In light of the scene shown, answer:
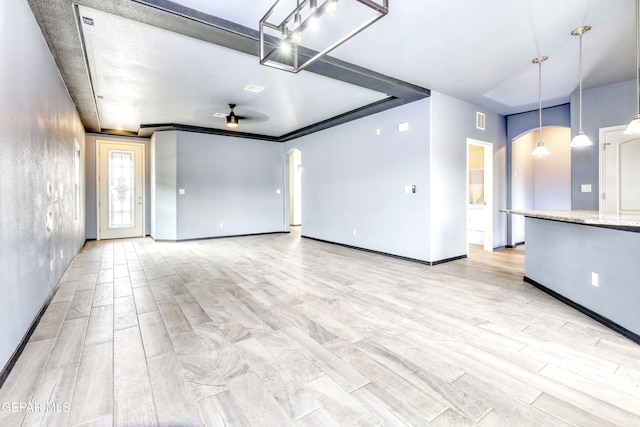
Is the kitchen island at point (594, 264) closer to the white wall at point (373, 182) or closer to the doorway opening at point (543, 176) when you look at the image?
the white wall at point (373, 182)

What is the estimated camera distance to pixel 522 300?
3232 millimetres

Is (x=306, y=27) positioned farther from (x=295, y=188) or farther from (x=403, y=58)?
(x=295, y=188)

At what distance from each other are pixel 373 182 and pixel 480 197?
10.5 feet

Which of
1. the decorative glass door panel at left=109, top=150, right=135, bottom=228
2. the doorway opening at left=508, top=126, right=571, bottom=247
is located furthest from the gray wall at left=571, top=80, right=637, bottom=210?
the decorative glass door panel at left=109, top=150, right=135, bottom=228

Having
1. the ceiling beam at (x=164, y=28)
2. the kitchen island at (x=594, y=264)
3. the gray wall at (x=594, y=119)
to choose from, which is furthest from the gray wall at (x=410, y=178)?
the kitchen island at (x=594, y=264)

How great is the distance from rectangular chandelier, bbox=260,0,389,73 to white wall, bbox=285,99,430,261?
2.35 meters

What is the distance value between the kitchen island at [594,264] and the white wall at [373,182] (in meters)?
1.65

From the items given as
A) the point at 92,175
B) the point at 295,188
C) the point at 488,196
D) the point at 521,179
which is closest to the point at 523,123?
the point at 521,179

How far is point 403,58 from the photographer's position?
3707 mm

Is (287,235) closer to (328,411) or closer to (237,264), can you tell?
(237,264)

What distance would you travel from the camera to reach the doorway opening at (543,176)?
6.62 m

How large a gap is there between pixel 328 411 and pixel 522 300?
2.70 m

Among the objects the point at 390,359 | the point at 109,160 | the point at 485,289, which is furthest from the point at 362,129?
the point at 109,160

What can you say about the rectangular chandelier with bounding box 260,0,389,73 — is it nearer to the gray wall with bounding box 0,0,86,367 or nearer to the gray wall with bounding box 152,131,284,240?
the gray wall with bounding box 0,0,86,367
